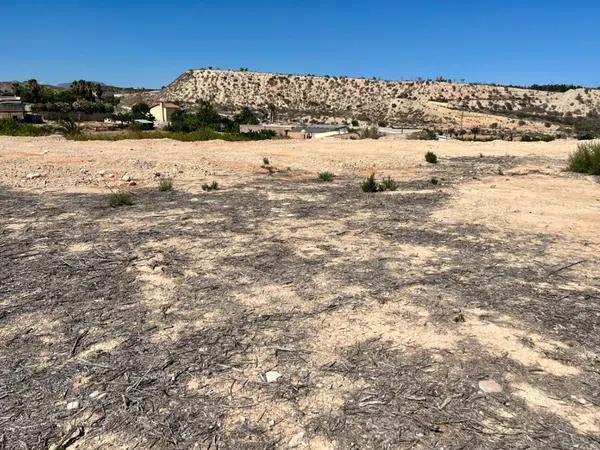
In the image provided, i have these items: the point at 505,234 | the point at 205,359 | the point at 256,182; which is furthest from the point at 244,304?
the point at 256,182

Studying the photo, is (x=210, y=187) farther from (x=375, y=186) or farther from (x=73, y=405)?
(x=73, y=405)

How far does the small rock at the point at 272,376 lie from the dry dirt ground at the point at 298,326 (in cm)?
3

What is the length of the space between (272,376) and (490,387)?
1552 mm

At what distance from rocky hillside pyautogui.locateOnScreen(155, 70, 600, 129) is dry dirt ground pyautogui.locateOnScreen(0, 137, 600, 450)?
61585 millimetres

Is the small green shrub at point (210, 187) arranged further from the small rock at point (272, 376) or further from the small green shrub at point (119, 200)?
the small rock at point (272, 376)

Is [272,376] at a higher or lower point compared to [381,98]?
lower

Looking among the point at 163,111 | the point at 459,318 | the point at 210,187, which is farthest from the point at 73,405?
the point at 163,111

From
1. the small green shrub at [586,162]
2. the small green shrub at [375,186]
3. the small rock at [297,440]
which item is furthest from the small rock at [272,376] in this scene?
the small green shrub at [586,162]

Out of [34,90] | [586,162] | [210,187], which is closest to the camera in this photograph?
[210,187]

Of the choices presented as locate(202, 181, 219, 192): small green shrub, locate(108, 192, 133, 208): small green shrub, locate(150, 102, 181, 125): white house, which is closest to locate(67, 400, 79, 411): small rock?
locate(108, 192, 133, 208): small green shrub

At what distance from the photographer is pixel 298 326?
4.61m

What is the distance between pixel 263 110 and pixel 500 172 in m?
68.7

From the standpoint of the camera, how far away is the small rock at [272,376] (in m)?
3.73

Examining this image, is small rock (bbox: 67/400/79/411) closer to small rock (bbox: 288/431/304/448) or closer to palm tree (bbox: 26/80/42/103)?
small rock (bbox: 288/431/304/448)
